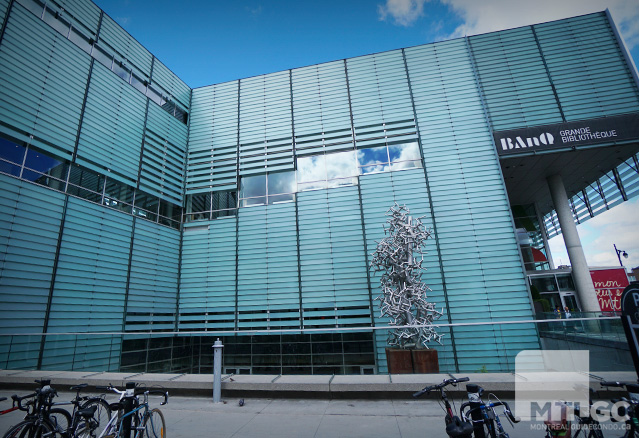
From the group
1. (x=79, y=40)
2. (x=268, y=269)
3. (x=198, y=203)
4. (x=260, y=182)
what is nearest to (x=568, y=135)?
(x=260, y=182)

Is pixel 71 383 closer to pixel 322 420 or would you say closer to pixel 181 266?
pixel 322 420

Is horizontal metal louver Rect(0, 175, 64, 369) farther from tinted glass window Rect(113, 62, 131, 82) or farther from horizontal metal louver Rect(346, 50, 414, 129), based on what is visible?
horizontal metal louver Rect(346, 50, 414, 129)

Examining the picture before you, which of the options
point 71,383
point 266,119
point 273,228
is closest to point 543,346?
point 273,228

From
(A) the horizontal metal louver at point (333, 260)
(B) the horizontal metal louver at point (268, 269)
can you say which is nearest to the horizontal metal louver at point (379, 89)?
(A) the horizontal metal louver at point (333, 260)

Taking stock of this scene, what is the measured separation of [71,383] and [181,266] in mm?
10036

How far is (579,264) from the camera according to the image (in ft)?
58.5

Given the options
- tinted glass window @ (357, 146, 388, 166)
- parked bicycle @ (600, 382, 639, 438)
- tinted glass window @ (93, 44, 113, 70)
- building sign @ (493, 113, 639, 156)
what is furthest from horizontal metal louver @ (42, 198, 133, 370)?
building sign @ (493, 113, 639, 156)

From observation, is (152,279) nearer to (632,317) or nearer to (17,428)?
(17,428)

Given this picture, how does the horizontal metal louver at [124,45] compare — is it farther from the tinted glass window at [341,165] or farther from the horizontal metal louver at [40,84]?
the tinted glass window at [341,165]

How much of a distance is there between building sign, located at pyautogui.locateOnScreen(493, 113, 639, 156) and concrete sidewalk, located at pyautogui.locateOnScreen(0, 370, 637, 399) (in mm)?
12115

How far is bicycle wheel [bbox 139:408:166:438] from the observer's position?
13.9 feet

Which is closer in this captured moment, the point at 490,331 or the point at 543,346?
the point at 490,331

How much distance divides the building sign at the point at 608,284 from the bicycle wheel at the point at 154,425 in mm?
31443

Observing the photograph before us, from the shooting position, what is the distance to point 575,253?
18.0m
